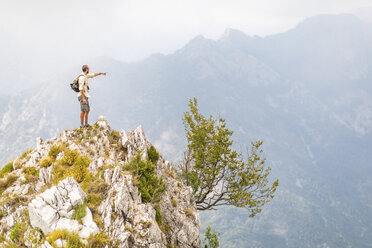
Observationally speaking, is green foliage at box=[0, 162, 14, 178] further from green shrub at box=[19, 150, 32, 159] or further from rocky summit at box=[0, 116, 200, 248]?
green shrub at box=[19, 150, 32, 159]

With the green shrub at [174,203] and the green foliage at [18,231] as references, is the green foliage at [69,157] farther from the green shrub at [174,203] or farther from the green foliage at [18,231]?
the green shrub at [174,203]

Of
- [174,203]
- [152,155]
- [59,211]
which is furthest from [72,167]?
[174,203]

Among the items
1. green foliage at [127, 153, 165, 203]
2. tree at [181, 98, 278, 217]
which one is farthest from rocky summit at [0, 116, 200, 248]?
tree at [181, 98, 278, 217]

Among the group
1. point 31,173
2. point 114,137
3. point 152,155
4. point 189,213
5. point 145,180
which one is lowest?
point 189,213

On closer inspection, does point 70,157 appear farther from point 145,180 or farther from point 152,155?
point 152,155

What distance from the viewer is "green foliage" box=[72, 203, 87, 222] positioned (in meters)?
9.54

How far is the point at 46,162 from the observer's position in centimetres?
1329

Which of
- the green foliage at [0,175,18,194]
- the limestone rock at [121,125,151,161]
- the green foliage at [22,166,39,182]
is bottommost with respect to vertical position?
the green foliage at [0,175,18,194]

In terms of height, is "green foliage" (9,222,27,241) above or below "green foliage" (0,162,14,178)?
below

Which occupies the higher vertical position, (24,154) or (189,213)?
(24,154)

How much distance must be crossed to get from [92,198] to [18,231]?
299cm

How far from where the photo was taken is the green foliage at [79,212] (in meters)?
9.54

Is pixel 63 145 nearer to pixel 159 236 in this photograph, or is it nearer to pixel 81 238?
pixel 81 238

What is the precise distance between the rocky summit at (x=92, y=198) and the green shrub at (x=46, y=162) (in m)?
A: 0.05
